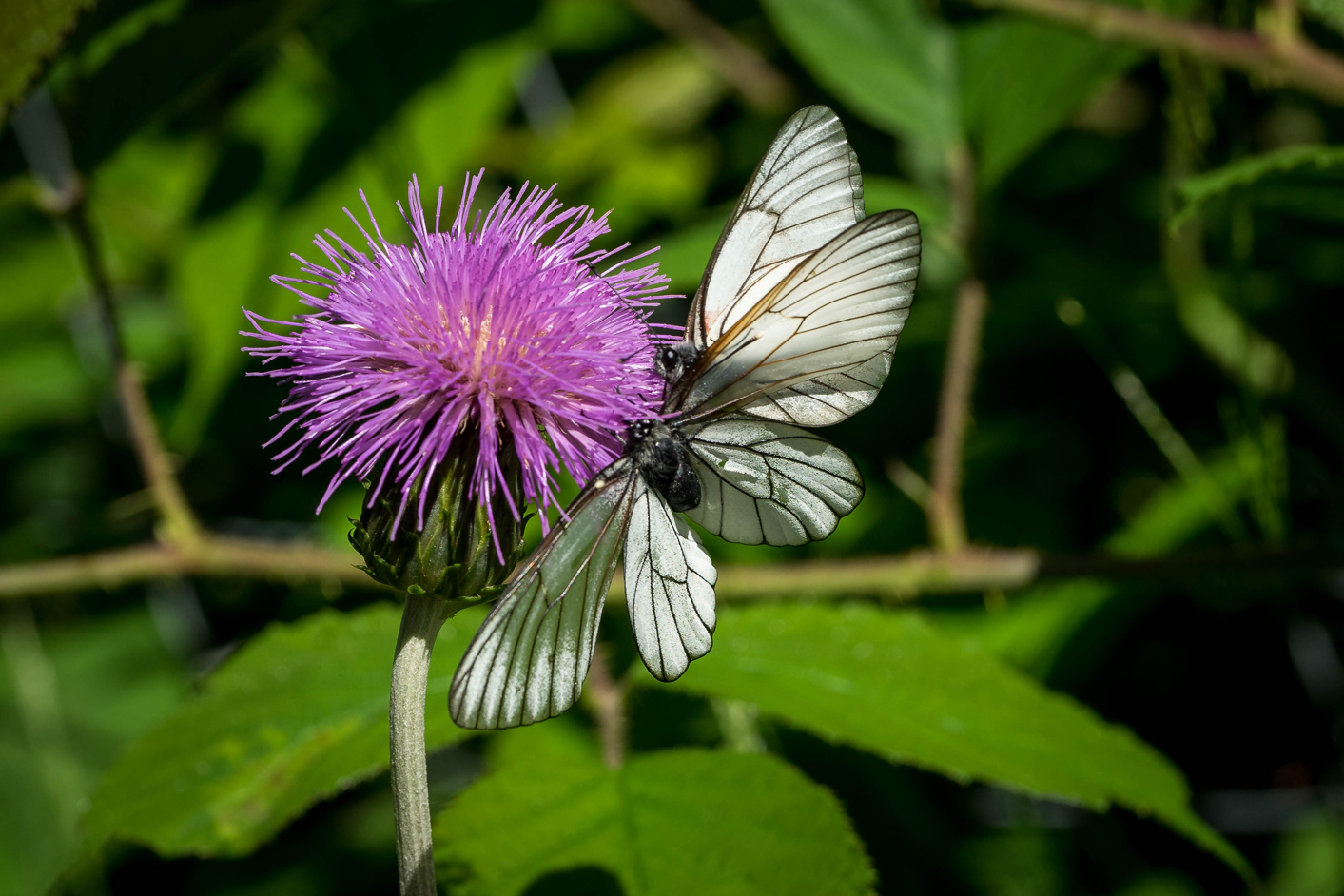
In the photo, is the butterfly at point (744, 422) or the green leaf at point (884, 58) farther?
the green leaf at point (884, 58)

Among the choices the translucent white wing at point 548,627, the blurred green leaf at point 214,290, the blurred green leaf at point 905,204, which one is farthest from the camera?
the blurred green leaf at point 214,290

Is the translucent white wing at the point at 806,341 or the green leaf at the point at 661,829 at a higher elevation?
the translucent white wing at the point at 806,341

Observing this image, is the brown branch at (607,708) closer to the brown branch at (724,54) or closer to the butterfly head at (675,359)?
the butterfly head at (675,359)

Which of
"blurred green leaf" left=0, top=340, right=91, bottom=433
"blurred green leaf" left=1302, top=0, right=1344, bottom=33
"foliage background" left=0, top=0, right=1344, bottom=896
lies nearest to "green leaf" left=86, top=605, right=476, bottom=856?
"foliage background" left=0, top=0, right=1344, bottom=896

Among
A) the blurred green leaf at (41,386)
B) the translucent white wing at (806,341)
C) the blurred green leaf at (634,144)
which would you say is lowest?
the translucent white wing at (806,341)

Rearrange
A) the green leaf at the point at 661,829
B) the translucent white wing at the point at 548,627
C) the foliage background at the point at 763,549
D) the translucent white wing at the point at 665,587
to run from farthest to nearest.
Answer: the foliage background at the point at 763,549 < the green leaf at the point at 661,829 < the translucent white wing at the point at 665,587 < the translucent white wing at the point at 548,627

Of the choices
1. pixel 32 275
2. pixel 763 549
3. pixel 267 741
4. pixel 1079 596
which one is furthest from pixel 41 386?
pixel 1079 596

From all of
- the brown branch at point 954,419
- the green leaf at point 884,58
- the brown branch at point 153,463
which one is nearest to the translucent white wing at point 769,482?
the brown branch at point 954,419
